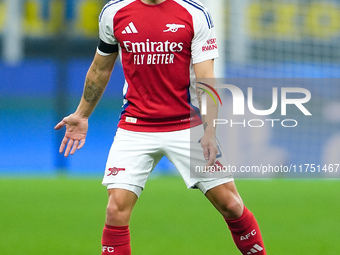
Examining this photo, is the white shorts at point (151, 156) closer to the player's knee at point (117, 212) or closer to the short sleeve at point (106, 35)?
the player's knee at point (117, 212)

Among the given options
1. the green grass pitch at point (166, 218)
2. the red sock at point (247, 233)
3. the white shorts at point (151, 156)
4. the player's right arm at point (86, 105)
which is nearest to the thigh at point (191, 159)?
the white shorts at point (151, 156)

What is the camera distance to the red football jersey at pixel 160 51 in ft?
16.0

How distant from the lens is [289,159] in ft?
42.2

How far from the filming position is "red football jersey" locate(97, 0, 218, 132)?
4.88m

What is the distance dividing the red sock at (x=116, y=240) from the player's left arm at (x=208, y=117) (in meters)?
0.64

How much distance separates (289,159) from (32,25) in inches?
295

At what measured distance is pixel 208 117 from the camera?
4.89 m

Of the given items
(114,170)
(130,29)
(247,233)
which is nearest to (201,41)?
(130,29)

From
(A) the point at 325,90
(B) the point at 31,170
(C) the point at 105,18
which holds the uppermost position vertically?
(C) the point at 105,18

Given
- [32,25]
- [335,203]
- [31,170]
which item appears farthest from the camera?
[32,25]

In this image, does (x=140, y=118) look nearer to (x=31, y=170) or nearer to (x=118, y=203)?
(x=118, y=203)

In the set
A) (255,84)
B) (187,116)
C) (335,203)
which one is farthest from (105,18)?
(255,84)

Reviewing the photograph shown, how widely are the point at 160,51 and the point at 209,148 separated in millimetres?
636

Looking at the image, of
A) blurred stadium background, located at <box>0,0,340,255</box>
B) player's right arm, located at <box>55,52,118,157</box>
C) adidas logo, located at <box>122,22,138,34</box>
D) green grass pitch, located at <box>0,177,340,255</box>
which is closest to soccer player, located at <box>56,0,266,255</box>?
adidas logo, located at <box>122,22,138,34</box>
